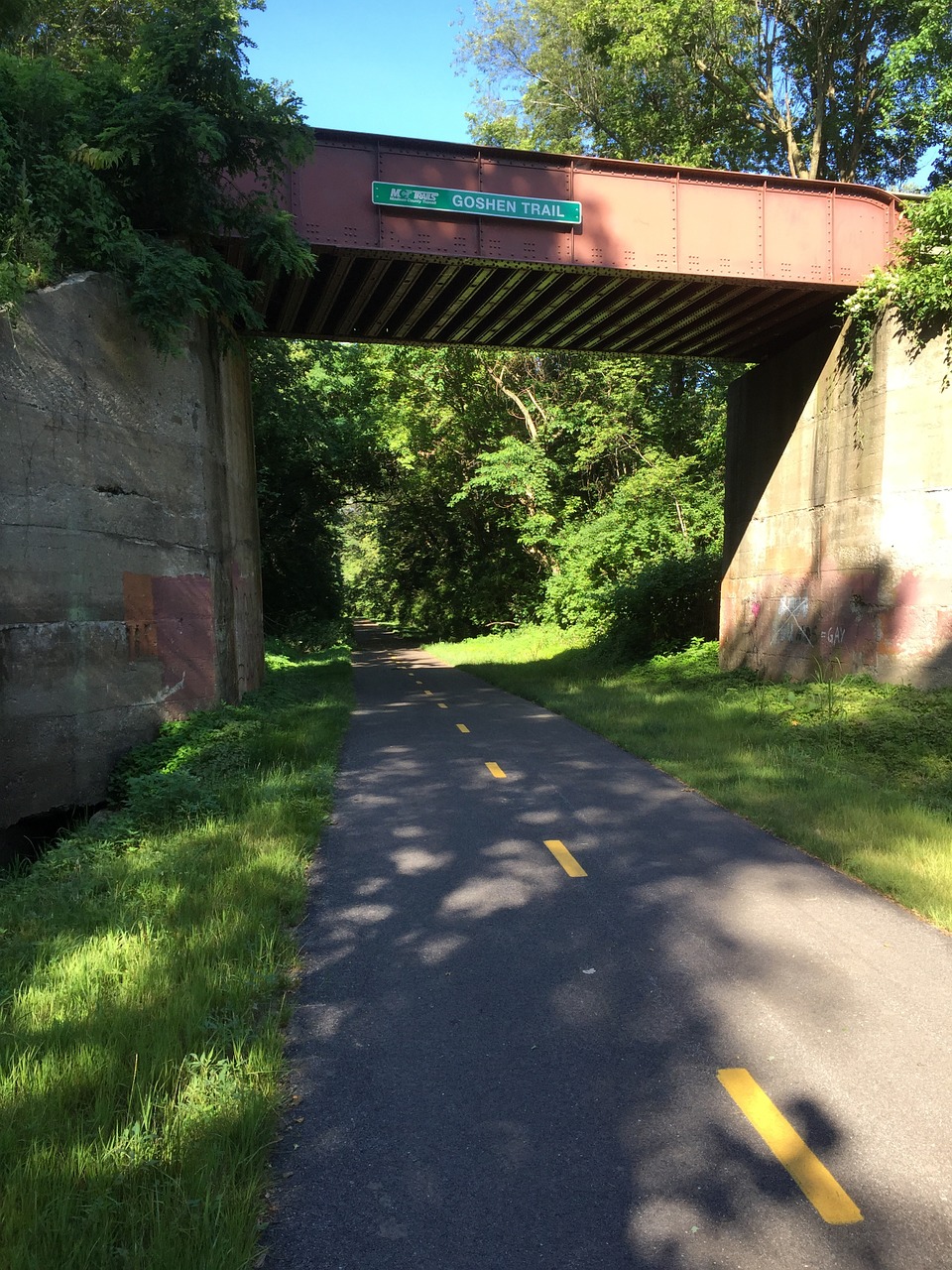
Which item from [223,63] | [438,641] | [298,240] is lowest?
[438,641]

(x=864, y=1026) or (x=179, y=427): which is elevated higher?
(x=179, y=427)

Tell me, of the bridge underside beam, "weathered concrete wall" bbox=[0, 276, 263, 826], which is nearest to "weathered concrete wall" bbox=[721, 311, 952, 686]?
the bridge underside beam

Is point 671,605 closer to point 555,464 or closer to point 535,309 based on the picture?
point 535,309

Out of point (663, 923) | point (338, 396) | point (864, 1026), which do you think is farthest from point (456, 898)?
point (338, 396)

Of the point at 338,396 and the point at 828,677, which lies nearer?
the point at 828,677

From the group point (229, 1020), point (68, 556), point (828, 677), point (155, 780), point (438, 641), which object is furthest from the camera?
point (438, 641)

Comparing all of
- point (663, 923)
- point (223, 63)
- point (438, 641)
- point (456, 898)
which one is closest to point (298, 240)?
point (223, 63)

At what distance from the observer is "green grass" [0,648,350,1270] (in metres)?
2.60

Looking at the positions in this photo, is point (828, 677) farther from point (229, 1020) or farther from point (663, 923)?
point (229, 1020)

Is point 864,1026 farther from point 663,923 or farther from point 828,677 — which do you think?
point 828,677

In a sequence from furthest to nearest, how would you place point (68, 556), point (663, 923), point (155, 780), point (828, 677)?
point (828, 677) < point (68, 556) < point (155, 780) < point (663, 923)

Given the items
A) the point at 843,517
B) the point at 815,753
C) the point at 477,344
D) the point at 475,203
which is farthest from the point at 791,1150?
the point at 477,344

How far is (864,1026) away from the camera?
3918 mm

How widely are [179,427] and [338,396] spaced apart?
74.9 ft
